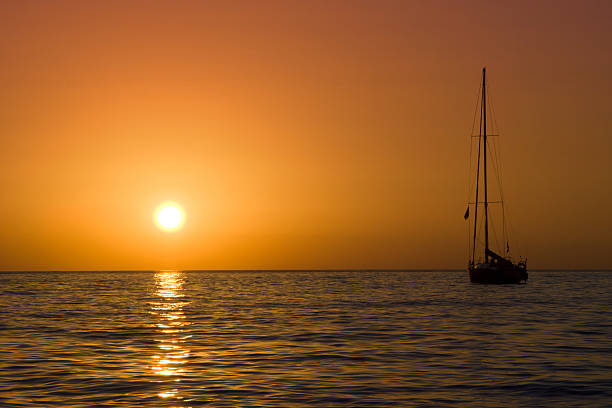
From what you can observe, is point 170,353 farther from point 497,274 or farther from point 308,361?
point 497,274

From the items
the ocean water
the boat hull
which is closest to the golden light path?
the ocean water

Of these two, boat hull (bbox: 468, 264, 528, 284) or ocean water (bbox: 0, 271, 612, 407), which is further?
boat hull (bbox: 468, 264, 528, 284)

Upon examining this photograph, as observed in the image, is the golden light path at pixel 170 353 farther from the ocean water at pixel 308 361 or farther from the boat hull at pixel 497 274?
the boat hull at pixel 497 274

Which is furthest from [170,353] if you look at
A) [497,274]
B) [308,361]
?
[497,274]

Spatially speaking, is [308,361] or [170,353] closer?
[308,361]

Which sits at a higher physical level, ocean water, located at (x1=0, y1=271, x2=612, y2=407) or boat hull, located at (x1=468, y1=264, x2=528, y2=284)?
boat hull, located at (x1=468, y1=264, x2=528, y2=284)

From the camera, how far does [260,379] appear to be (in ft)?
78.0

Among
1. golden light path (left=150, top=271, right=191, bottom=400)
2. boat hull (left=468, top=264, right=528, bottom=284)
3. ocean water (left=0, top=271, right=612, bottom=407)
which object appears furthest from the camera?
boat hull (left=468, top=264, right=528, bottom=284)

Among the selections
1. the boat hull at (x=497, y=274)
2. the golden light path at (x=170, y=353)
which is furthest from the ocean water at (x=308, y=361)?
the boat hull at (x=497, y=274)

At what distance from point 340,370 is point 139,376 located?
6758 mm

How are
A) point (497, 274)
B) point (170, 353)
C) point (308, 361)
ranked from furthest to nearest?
1. point (497, 274)
2. point (170, 353)
3. point (308, 361)

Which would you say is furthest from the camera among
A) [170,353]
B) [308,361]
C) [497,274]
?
[497,274]

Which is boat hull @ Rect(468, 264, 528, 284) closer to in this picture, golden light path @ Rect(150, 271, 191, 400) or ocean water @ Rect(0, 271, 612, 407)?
ocean water @ Rect(0, 271, 612, 407)

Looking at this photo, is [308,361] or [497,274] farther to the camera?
[497,274]
